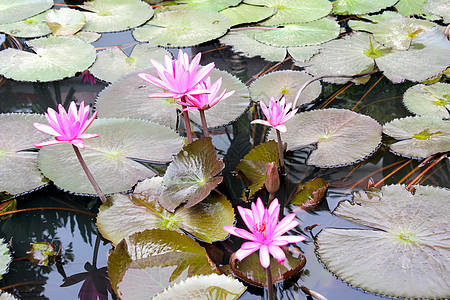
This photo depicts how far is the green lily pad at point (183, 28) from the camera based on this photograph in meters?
2.99

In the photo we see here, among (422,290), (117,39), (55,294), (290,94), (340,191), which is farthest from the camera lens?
(117,39)

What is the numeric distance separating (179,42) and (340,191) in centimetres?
167

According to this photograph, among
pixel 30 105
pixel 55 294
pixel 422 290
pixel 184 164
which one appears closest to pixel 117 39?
pixel 30 105

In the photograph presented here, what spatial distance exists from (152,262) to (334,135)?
1.09 metres

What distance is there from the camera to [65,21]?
125 inches

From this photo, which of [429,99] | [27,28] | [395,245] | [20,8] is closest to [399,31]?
[429,99]

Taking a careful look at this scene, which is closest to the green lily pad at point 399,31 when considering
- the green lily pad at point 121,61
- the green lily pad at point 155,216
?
the green lily pad at point 121,61

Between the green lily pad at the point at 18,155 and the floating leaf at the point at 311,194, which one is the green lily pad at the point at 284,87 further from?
the green lily pad at the point at 18,155

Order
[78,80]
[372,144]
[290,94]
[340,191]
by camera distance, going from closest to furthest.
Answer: [340,191], [372,144], [290,94], [78,80]

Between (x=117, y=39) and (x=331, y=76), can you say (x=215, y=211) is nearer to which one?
(x=331, y=76)

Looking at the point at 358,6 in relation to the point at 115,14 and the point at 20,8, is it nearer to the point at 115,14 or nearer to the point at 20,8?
the point at 115,14

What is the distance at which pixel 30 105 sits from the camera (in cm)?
250

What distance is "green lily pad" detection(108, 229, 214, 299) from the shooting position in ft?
4.62

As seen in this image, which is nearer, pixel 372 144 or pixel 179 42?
pixel 372 144
